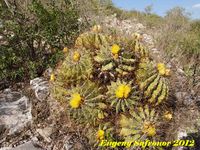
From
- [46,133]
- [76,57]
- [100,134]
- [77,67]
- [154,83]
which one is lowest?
[46,133]

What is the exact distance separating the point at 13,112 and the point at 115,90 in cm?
166

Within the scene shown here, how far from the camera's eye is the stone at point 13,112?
4.85 meters

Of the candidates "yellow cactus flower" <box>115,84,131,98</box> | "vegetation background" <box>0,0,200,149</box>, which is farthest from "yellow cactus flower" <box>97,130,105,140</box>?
"vegetation background" <box>0,0,200,149</box>

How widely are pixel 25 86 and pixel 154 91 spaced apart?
2.38 meters

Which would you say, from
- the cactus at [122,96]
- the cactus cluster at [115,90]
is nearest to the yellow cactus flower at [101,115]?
the cactus cluster at [115,90]

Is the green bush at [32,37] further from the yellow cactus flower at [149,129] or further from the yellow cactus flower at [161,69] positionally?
the yellow cactus flower at [149,129]

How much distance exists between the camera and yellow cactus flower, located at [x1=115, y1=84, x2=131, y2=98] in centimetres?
420

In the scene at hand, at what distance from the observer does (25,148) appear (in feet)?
14.6

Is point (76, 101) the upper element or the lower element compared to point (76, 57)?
lower

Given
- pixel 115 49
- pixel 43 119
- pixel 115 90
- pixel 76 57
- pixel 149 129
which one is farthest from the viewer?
pixel 43 119

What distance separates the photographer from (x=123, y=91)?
4199mm

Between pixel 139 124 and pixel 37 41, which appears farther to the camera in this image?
pixel 37 41

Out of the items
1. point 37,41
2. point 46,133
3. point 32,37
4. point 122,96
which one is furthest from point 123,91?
point 37,41

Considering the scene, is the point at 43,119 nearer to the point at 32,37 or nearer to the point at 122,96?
the point at 122,96
